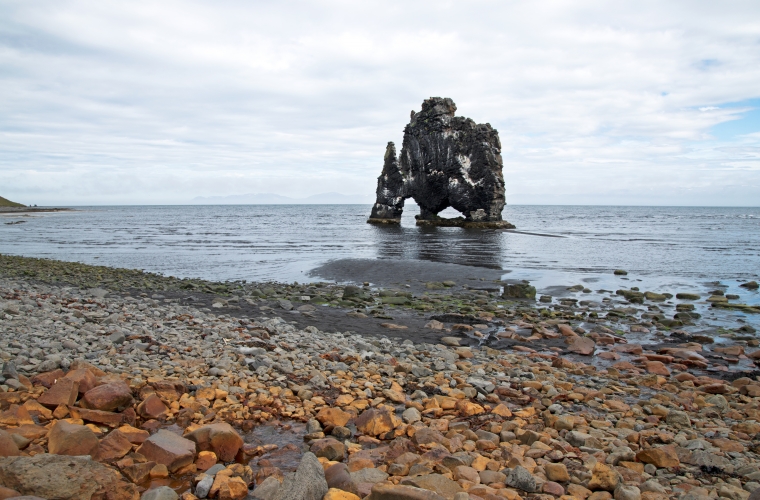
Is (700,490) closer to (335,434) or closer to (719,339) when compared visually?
(335,434)

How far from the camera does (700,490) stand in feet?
15.3

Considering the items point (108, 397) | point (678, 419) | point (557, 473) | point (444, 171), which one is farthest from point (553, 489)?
point (444, 171)

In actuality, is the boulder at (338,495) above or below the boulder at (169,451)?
below

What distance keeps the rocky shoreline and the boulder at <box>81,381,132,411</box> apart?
2 cm

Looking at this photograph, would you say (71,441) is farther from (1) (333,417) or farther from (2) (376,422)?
(2) (376,422)

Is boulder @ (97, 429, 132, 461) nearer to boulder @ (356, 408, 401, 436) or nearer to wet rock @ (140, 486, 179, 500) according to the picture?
wet rock @ (140, 486, 179, 500)

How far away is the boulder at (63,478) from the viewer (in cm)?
369

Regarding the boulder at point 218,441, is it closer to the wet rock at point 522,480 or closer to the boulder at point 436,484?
the boulder at point 436,484

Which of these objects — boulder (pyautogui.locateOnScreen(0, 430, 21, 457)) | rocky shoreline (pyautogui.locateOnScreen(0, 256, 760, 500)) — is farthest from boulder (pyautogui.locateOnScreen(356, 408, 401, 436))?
boulder (pyautogui.locateOnScreen(0, 430, 21, 457))

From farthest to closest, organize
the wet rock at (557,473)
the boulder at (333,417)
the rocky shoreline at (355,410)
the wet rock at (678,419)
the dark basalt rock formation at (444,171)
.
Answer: the dark basalt rock formation at (444,171), the wet rock at (678,419), the boulder at (333,417), the wet rock at (557,473), the rocky shoreline at (355,410)

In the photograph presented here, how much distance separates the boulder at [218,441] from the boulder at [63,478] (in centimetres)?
83

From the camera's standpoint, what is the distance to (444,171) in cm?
7250

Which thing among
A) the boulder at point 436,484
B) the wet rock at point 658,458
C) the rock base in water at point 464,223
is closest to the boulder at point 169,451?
the boulder at point 436,484

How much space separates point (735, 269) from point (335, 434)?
27.9 metres
